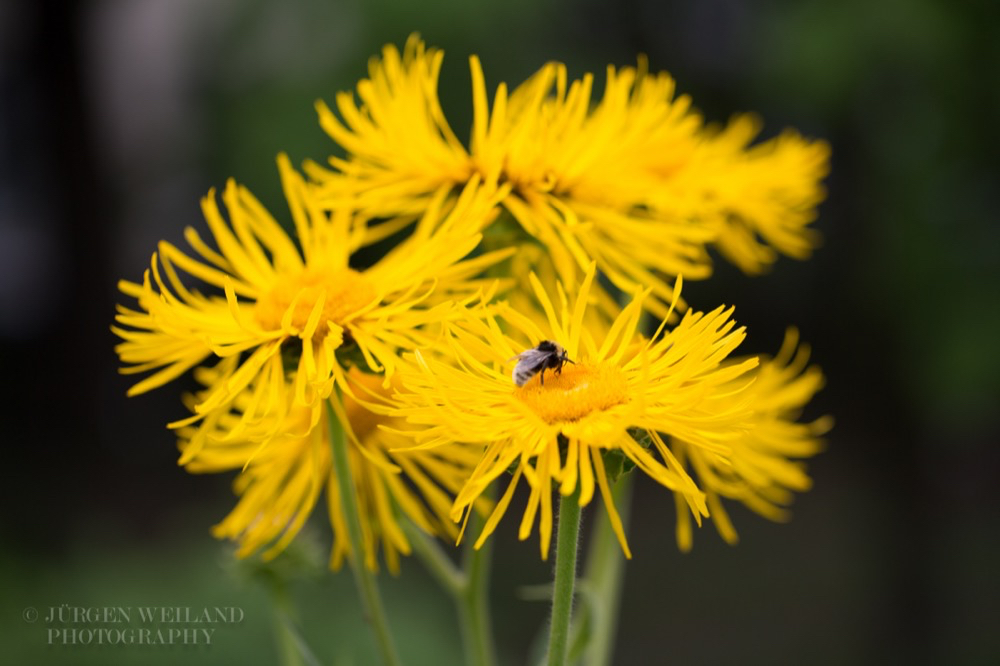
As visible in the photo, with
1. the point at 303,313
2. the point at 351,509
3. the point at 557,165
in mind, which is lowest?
the point at 351,509

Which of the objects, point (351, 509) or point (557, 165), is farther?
point (557, 165)

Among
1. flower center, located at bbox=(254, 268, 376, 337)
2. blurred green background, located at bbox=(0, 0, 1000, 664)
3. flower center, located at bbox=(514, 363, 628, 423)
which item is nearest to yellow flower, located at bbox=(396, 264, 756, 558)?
flower center, located at bbox=(514, 363, 628, 423)

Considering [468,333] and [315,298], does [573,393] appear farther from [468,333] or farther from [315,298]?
[315,298]

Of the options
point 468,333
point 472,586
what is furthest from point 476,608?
point 468,333

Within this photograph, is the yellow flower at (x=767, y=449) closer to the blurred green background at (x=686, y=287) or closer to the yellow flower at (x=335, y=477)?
the yellow flower at (x=335, y=477)

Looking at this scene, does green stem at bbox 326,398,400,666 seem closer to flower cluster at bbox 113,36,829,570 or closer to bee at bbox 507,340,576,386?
flower cluster at bbox 113,36,829,570

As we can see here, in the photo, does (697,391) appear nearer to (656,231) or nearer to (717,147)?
(656,231)
